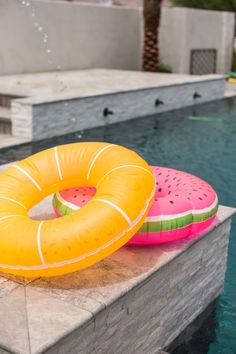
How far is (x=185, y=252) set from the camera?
474cm

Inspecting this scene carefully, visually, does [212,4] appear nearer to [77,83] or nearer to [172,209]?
[77,83]

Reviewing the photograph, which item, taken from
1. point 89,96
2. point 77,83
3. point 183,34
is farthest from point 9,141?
point 183,34

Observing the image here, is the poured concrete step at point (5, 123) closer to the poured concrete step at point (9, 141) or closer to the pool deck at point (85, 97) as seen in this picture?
the pool deck at point (85, 97)

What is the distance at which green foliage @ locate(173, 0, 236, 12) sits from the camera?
1249 inches

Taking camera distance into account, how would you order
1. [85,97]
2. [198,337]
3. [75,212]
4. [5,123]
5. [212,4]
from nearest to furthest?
[75,212], [198,337], [5,123], [85,97], [212,4]

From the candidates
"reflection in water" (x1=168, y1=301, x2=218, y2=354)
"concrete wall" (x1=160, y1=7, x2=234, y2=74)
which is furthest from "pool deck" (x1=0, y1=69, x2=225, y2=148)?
"reflection in water" (x1=168, y1=301, x2=218, y2=354)

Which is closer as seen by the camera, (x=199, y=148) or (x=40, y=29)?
(x=199, y=148)

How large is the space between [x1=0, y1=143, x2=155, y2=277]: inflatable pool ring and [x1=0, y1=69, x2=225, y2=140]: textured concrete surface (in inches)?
277

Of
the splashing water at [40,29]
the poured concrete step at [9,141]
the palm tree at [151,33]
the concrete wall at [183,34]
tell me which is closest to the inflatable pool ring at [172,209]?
the poured concrete step at [9,141]

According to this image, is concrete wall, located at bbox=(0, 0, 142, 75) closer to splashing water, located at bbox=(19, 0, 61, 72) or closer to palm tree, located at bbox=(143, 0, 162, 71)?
splashing water, located at bbox=(19, 0, 61, 72)

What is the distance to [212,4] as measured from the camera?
1271 inches

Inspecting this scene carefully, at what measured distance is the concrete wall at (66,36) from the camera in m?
17.4

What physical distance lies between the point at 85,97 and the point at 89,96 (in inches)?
6.1

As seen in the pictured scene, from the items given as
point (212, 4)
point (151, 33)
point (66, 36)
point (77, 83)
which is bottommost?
point (77, 83)
